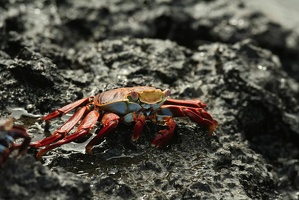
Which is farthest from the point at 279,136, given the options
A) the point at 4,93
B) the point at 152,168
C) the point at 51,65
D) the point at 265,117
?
the point at 4,93

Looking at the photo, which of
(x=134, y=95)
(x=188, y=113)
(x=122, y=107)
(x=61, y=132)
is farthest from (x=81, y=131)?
(x=188, y=113)

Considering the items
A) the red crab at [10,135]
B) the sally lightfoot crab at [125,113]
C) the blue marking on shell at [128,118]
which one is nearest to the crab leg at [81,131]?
the sally lightfoot crab at [125,113]

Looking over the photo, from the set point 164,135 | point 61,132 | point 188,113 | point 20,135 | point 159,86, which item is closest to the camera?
point 20,135

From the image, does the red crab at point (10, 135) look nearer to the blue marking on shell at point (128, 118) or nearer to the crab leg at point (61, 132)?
the crab leg at point (61, 132)

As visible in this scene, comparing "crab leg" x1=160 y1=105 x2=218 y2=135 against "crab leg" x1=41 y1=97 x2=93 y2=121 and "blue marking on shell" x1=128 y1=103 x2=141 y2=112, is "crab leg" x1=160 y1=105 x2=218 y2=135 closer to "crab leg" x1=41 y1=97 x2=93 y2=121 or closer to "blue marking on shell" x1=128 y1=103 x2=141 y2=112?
"blue marking on shell" x1=128 y1=103 x2=141 y2=112

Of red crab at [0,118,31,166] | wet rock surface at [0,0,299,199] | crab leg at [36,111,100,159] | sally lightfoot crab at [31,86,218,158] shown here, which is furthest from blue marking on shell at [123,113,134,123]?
red crab at [0,118,31,166]

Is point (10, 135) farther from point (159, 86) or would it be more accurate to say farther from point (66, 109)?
point (159, 86)
